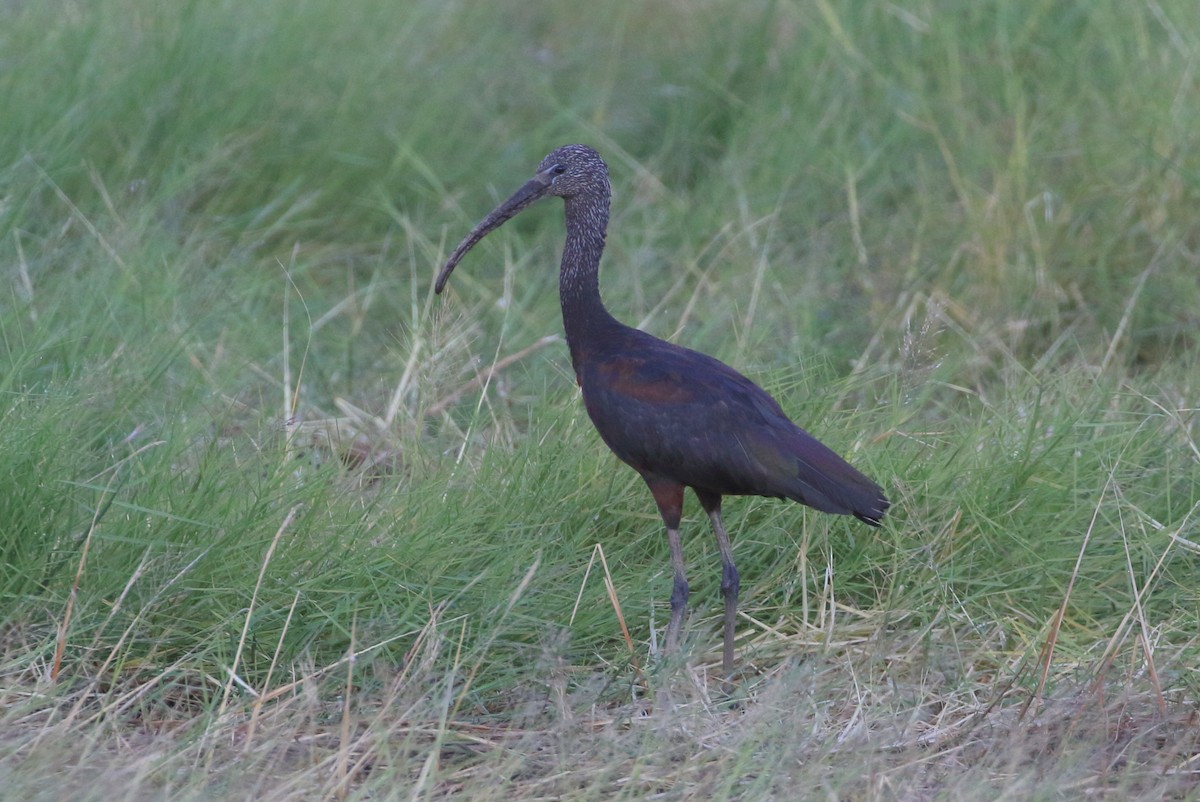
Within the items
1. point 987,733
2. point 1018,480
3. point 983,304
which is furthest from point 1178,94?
point 987,733

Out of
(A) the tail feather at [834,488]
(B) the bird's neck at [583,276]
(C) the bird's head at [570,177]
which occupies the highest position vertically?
(C) the bird's head at [570,177]

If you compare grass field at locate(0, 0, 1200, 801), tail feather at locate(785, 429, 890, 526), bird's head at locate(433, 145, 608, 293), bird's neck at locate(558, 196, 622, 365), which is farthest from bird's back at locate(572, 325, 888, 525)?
bird's head at locate(433, 145, 608, 293)

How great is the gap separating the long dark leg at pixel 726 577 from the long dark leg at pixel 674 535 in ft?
0.28

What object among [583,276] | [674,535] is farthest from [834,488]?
[583,276]

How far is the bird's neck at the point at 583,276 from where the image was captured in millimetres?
3975

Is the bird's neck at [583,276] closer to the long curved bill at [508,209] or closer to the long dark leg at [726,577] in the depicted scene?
the long curved bill at [508,209]

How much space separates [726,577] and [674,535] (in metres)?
0.16

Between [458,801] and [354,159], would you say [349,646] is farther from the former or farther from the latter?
[354,159]

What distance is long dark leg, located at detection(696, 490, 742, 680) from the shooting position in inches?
146

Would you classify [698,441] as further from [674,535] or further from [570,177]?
[570,177]

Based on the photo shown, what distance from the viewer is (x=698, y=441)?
3.61 m

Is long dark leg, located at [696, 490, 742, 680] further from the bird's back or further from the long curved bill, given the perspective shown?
the long curved bill

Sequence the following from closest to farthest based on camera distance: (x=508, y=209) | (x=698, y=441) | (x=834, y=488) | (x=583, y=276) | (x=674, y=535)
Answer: (x=834, y=488), (x=698, y=441), (x=674, y=535), (x=583, y=276), (x=508, y=209)

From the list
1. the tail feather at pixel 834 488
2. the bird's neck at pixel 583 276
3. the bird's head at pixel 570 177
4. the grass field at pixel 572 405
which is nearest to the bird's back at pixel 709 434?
the tail feather at pixel 834 488
